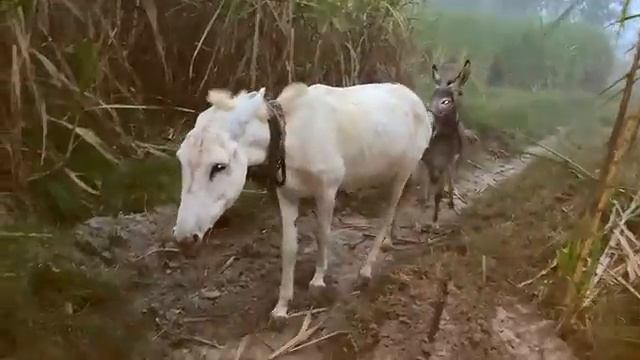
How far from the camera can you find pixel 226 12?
3.00 ft

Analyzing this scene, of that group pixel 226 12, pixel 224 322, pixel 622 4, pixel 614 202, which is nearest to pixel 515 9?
pixel 622 4

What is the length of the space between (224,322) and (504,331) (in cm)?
29

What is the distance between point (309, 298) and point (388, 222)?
160mm

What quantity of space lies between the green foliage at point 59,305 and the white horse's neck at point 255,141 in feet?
0.55

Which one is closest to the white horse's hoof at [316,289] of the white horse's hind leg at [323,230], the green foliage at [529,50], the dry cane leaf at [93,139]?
the white horse's hind leg at [323,230]

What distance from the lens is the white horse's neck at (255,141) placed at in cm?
79

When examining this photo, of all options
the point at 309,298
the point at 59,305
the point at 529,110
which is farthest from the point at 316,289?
the point at 529,110

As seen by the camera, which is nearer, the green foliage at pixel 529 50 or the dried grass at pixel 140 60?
the dried grass at pixel 140 60

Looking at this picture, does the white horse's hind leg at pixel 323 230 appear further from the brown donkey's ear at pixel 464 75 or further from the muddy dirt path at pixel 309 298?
the brown donkey's ear at pixel 464 75

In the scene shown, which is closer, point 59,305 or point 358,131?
point 59,305

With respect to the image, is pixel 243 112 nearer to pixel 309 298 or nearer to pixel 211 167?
pixel 211 167

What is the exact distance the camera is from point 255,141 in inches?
31.7

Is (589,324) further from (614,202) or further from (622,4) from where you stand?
(622,4)

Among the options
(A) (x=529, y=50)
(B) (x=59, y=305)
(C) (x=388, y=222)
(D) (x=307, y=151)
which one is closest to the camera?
(B) (x=59, y=305)
